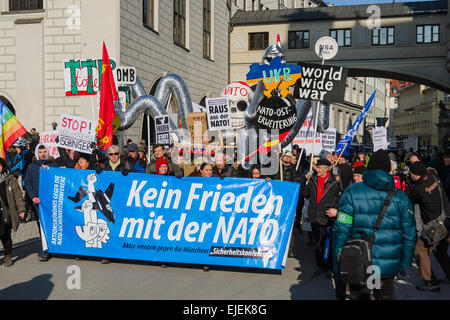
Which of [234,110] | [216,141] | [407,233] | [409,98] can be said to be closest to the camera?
[407,233]

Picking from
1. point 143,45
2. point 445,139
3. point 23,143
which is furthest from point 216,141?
point 445,139

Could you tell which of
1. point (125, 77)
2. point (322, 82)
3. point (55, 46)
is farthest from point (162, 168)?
point (55, 46)

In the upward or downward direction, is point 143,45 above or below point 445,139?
above

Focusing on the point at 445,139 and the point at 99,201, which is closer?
the point at 99,201

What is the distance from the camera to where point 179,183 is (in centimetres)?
755

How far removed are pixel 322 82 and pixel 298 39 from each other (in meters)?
25.0

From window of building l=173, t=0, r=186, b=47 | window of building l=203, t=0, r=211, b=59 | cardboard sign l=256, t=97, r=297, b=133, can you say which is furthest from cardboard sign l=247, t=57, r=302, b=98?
window of building l=203, t=0, r=211, b=59

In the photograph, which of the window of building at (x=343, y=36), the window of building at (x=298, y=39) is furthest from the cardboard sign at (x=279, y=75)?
the window of building at (x=298, y=39)

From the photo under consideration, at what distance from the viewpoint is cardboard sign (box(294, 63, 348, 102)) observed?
9.25 meters

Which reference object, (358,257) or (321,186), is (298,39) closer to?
(321,186)

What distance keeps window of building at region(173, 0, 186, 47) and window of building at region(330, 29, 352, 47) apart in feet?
35.6

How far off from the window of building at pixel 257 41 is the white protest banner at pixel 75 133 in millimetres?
26596
